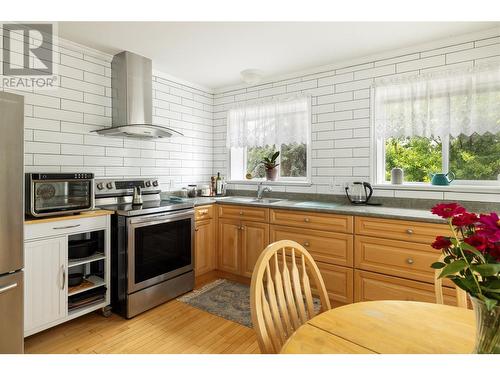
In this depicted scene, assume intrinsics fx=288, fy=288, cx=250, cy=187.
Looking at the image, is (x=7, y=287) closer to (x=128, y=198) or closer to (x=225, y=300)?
(x=128, y=198)

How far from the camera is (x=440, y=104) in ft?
8.30

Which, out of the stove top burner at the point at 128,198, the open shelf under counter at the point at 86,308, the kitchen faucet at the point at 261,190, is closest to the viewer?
the open shelf under counter at the point at 86,308

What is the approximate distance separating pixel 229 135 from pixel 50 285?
8.55 feet

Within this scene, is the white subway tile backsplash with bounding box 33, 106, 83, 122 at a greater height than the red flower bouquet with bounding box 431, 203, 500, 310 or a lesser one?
greater

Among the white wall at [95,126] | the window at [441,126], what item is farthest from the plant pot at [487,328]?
the white wall at [95,126]

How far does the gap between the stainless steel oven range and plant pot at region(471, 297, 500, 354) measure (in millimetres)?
2253

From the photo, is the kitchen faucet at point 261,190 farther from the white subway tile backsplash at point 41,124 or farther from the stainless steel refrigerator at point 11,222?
the stainless steel refrigerator at point 11,222

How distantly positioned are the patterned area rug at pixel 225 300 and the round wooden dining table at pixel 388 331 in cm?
150

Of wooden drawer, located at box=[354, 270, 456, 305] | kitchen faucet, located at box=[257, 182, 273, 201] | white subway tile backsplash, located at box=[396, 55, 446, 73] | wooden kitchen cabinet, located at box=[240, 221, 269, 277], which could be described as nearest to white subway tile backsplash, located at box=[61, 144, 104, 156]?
wooden kitchen cabinet, located at box=[240, 221, 269, 277]

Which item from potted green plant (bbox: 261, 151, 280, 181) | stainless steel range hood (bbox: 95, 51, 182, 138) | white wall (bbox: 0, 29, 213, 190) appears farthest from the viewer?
potted green plant (bbox: 261, 151, 280, 181)

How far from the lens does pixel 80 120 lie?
268 centimetres

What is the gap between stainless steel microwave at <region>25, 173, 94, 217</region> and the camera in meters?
2.00

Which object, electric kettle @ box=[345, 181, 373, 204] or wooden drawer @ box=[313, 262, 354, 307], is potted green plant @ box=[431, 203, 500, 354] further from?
electric kettle @ box=[345, 181, 373, 204]

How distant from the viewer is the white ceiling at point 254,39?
2.29 m
